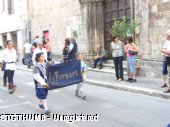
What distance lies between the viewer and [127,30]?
13.0 meters

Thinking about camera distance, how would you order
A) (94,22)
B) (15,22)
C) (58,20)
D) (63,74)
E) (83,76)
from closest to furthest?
(63,74) < (83,76) < (94,22) < (58,20) < (15,22)

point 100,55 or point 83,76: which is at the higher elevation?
point 100,55

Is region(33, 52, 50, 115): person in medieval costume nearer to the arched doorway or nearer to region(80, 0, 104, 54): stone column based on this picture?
the arched doorway

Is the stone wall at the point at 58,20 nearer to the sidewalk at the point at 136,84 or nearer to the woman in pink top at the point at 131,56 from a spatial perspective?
the sidewalk at the point at 136,84

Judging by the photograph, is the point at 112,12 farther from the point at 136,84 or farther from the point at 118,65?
the point at 136,84

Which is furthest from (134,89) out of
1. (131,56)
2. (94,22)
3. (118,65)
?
(94,22)

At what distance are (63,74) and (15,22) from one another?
59.7 ft

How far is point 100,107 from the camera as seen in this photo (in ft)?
28.0

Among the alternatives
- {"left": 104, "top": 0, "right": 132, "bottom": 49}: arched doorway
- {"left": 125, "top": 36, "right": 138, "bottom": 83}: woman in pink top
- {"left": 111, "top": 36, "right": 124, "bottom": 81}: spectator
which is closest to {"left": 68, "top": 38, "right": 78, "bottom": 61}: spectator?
{"left": 111, "top": 36, "right": 124, "bottom": 81}: spectator

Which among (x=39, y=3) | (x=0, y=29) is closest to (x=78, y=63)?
(x=39, y=3)

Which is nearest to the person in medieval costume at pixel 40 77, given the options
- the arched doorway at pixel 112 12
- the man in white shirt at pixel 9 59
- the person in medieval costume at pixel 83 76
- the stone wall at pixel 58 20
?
the person in medieval costume at pixel 83 76

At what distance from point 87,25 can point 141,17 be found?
427 centimetres

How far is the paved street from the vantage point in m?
7.09

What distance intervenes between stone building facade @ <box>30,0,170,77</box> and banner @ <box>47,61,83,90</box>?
13.0 feet
